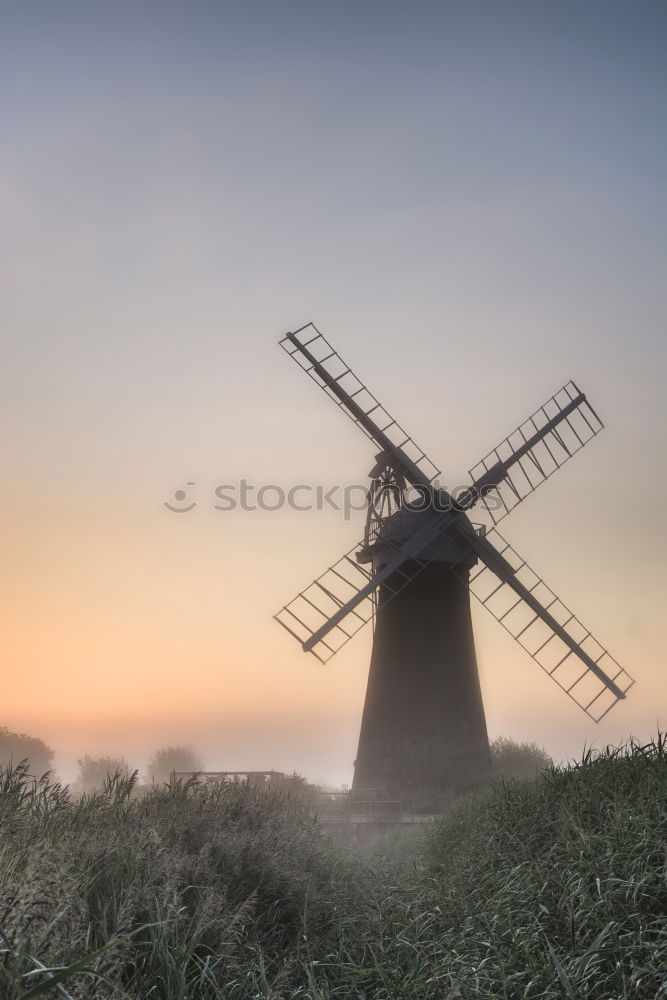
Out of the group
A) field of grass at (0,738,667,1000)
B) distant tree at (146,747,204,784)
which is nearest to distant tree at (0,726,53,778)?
distant tree at (146,747,204,784)

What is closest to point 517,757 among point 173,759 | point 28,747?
point 173,759

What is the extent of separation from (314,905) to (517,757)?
21.6 meters

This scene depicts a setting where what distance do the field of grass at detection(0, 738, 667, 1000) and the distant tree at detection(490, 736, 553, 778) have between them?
18.0 meters

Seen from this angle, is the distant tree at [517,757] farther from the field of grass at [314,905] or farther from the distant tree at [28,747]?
the distant tree at [28,747]

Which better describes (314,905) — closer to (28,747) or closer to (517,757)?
(517,757)

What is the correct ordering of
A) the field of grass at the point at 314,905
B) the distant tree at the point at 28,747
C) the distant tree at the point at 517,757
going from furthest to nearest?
the distant tree at the point at 28,747
the distant tree at the point at 517,757
the field of grass at the point at 314,905

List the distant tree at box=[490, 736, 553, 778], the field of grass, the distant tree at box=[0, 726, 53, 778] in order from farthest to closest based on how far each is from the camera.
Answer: the distant tree at box=[0, 726, 53, 778] → the distant tree at box=[490, 736, 553, 778] → the field of grass

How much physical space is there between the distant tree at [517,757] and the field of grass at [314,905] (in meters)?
18.0

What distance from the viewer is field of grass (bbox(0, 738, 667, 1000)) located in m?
4.15

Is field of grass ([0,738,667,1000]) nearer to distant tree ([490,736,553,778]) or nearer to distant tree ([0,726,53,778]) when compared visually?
distant tree ([490,736,553,778])

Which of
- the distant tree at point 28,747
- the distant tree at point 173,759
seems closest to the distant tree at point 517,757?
the distant tree at point 173,759

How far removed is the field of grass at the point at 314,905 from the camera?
4.15 metres

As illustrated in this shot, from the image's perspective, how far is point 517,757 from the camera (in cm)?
2652

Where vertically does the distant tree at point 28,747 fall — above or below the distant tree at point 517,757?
above
